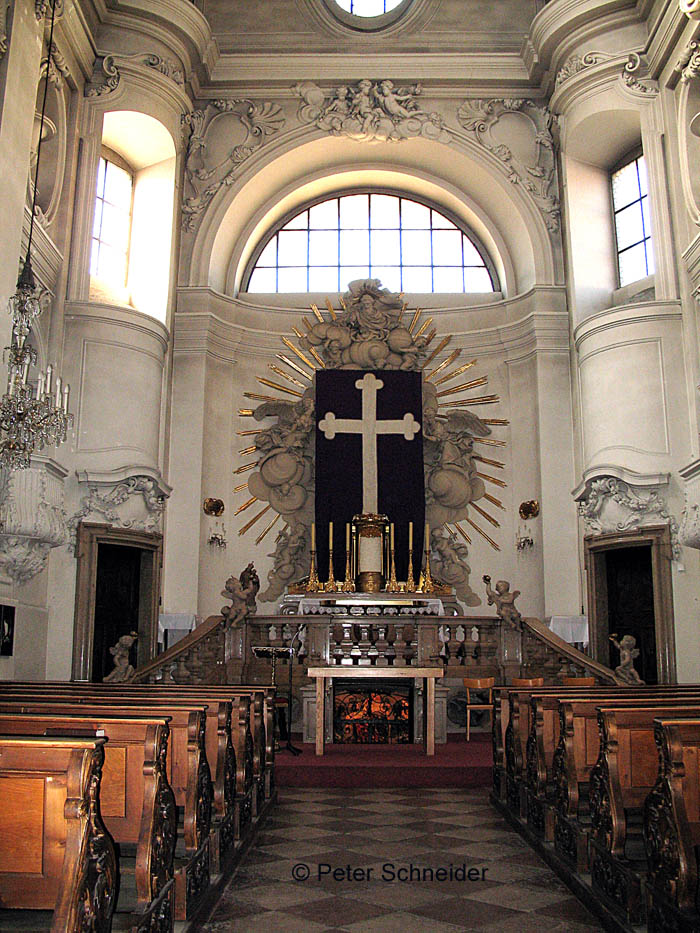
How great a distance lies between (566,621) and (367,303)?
5.65 meters

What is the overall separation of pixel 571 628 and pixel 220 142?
898cm

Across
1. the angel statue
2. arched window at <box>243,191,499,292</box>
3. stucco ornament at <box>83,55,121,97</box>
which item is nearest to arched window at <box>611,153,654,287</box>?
arched window at <box>243,191,499,292</box>

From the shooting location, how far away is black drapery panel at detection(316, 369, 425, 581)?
13.1 meters

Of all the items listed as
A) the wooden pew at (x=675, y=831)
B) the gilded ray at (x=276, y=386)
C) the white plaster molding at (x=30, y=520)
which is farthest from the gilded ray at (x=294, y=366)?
the wooden pew at (x=675, y=831)

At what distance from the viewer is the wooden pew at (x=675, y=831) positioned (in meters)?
3.08

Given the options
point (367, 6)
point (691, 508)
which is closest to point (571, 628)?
point (691, 508)

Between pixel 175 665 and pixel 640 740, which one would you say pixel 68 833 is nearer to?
pixel 640 740

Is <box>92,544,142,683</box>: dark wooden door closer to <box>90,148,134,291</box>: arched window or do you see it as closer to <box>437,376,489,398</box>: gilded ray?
<box>90,148,134,291</box>: arched window

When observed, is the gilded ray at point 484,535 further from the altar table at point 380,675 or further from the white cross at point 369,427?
the altar table at point 380,675

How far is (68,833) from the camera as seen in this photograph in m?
2.52

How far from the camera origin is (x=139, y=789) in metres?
3.23

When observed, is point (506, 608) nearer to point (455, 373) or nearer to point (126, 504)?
point (126, 504)

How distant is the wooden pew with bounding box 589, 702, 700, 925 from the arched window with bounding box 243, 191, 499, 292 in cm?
1178

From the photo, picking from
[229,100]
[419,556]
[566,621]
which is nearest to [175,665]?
[419,556]
